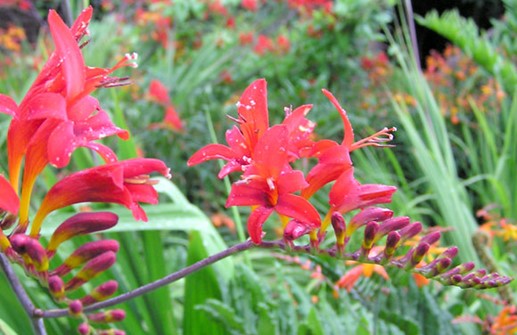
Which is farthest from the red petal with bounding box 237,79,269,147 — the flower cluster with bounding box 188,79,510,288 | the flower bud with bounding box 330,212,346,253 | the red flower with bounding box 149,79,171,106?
the red flower with bounding box 149,79,171,106

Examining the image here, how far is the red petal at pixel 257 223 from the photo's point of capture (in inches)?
20.9

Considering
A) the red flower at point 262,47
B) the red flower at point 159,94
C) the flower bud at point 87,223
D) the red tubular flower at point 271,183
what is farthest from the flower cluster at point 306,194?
the red flower at point 262,47

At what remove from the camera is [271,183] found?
1.79 feet

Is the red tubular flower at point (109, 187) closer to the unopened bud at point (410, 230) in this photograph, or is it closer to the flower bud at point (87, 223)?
the flower bud at point (87, 223)

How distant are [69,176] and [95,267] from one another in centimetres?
9

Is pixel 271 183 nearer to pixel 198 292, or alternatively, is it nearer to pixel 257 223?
pixel 257 223

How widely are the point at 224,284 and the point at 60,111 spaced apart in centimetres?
64

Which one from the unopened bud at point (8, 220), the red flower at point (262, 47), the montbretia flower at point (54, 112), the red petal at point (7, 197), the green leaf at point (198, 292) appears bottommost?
the green leaf at point (198, 292)

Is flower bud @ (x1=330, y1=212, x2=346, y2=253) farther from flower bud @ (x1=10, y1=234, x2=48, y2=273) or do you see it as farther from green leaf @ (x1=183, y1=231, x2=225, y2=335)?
green leaf @ (x1=183, y1=231, x2=225, y2=335)

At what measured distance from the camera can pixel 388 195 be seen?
0.57m

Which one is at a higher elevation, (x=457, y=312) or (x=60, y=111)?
(x=60, y=111)

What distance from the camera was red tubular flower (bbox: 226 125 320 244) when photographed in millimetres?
Result: 542

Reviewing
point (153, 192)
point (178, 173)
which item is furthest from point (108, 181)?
point (178, 173)

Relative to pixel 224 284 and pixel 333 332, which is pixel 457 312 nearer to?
pixel 333 332
